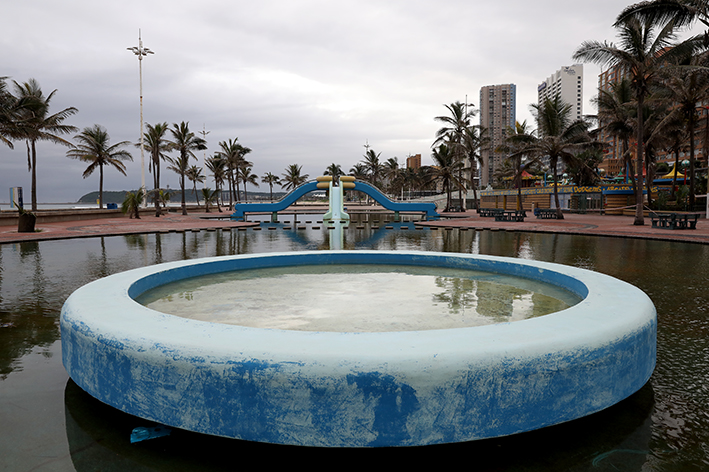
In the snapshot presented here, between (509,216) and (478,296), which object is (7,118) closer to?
(478,296)

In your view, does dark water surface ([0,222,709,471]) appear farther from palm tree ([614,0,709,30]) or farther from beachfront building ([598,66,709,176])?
beachfront building ([598,66,709,176])

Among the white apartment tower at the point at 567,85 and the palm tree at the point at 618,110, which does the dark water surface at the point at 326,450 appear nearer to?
the palm tree at the point at 618,110

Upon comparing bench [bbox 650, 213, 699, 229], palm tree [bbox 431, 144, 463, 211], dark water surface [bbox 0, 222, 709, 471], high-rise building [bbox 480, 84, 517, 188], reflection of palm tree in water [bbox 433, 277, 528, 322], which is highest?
high-rise building [bbox 480, 84, 517, 188]

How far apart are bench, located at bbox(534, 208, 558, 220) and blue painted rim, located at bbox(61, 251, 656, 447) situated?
32.7 m

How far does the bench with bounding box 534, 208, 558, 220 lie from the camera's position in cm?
3372

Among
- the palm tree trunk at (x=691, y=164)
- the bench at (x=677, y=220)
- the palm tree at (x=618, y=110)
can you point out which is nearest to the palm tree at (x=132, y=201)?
the bench at (x=677, y=220)

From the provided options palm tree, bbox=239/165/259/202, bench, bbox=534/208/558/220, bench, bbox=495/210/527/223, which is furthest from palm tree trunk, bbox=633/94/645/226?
palm tree, bbox=239/165/259/202

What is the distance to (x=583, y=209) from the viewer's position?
42.1m

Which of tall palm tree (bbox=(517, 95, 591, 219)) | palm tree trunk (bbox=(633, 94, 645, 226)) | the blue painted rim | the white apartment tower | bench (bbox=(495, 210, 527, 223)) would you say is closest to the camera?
the blue painted rim

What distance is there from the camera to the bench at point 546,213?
3372 cm

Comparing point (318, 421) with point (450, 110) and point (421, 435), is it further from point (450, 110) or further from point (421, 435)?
point (450, 110)

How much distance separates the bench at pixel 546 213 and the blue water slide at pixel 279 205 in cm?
1765

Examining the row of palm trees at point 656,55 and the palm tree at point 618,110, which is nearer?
the row of palm trees at point 656,55

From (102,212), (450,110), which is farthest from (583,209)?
(102,212)
